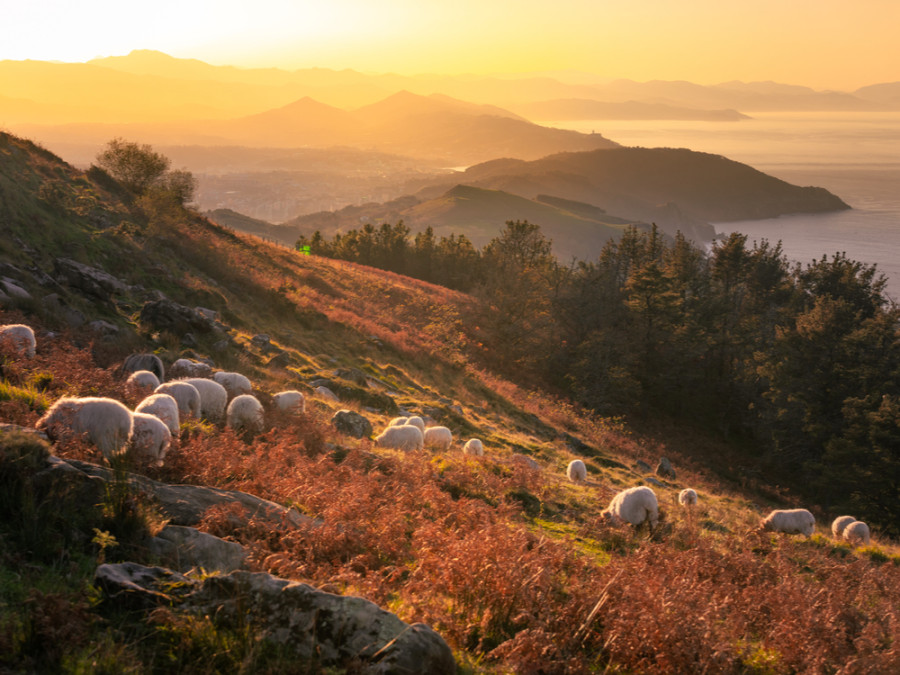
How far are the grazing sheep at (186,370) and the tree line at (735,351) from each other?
105 feet

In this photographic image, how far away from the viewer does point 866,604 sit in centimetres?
813

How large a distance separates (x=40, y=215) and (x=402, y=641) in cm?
2997

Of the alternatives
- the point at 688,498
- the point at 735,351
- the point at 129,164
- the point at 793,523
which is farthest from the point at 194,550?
the point at 735,351

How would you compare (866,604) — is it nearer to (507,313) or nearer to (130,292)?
(130,292)

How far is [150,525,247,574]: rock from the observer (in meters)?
5.39

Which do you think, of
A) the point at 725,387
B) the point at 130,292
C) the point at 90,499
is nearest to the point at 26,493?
the point at 90,499

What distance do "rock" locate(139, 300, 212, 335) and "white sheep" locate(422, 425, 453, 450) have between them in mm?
9803

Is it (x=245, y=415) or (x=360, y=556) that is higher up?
(x=360, y=556)

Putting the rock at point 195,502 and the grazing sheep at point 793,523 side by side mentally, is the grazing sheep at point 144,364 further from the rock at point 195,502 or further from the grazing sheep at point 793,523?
the grazing sheep at point 793,523

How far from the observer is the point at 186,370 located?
47.0ft

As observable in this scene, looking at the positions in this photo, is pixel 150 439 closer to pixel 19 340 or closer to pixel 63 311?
pixel 19 340

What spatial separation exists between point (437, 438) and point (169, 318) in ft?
35.1

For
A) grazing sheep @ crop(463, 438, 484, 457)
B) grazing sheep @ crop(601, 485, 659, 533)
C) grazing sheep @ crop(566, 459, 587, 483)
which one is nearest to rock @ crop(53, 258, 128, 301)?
grazing sheep @ crop(463, 438, 484, 457)

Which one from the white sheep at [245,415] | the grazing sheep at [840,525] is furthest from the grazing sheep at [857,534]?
the white sheep at [245,415]
